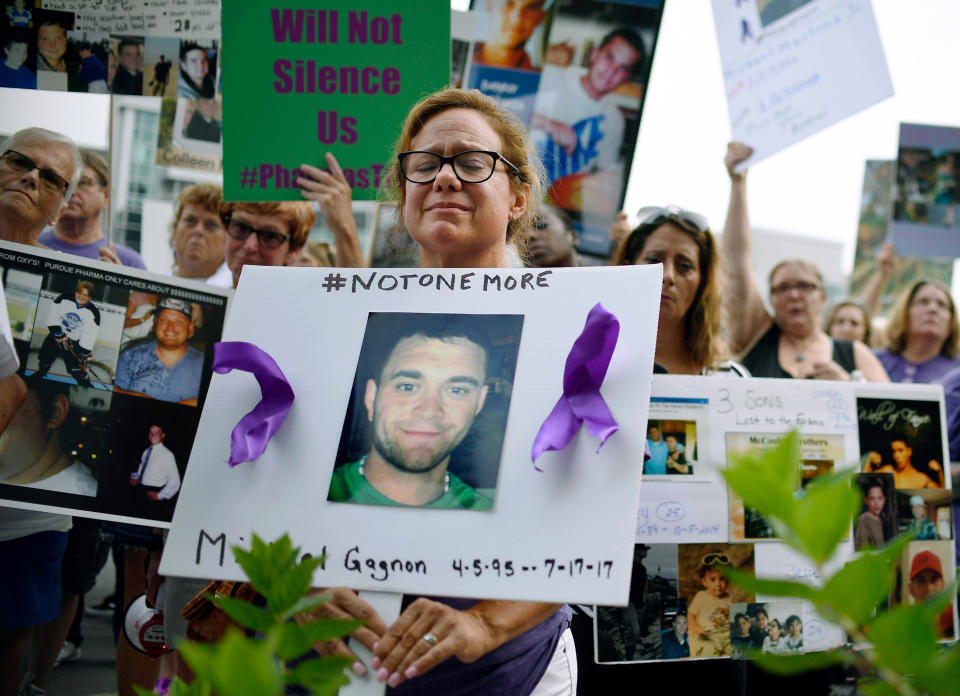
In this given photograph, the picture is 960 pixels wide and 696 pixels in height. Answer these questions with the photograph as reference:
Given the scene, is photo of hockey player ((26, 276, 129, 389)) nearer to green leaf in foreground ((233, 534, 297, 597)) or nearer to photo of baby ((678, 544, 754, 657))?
photo of baby ((678, 544, 754, 657))

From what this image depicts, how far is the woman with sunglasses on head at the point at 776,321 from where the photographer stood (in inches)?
121

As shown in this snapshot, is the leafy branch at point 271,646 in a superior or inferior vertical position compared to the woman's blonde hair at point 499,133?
inferior

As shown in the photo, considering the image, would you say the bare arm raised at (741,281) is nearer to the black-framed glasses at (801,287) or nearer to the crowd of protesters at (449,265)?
the crowd of protesters at (449,265)

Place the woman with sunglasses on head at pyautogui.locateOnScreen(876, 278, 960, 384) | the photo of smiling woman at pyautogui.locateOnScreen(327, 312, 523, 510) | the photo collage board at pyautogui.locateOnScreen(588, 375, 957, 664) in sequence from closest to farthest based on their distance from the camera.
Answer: the photo of smiling woman at pyautogui.locateOnScreen(327, 312, 523, 510) < the photo collage board at pyautogui.locateOnScreen(588, 375, 957, 664) < the woman with sunglasses on head at pyautogui.locateOnScreen(876, 278, 960, 384)

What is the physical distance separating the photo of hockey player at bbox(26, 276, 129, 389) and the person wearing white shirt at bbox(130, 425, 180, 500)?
179 mm

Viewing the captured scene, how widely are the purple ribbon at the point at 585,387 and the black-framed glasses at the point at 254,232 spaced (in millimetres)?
1669

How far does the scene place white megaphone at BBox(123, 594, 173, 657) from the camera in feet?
7.14

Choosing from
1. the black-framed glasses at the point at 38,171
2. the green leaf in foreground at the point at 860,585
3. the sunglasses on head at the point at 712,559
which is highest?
the black-framed glasses at the point at 38,171

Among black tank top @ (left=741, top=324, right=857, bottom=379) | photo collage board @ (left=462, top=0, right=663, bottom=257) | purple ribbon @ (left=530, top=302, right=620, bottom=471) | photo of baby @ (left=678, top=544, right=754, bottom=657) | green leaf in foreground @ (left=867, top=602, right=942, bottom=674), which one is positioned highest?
photo collage board @ (left=462, top=0, right=663, bottom=257)

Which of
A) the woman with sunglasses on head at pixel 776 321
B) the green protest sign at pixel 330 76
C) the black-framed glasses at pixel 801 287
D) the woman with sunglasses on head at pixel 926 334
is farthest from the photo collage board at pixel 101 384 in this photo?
→ the woman with sunglasses on head at pixel 926 334

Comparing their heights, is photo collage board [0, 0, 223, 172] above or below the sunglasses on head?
above

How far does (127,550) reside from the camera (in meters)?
2.64

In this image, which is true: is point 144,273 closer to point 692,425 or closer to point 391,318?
point 391,318

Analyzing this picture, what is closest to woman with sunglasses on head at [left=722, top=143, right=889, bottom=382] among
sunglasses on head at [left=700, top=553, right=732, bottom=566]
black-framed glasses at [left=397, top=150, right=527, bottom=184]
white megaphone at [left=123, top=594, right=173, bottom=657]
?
sunglasses on head at [left=700, top=553, right=732, bottom=566]
